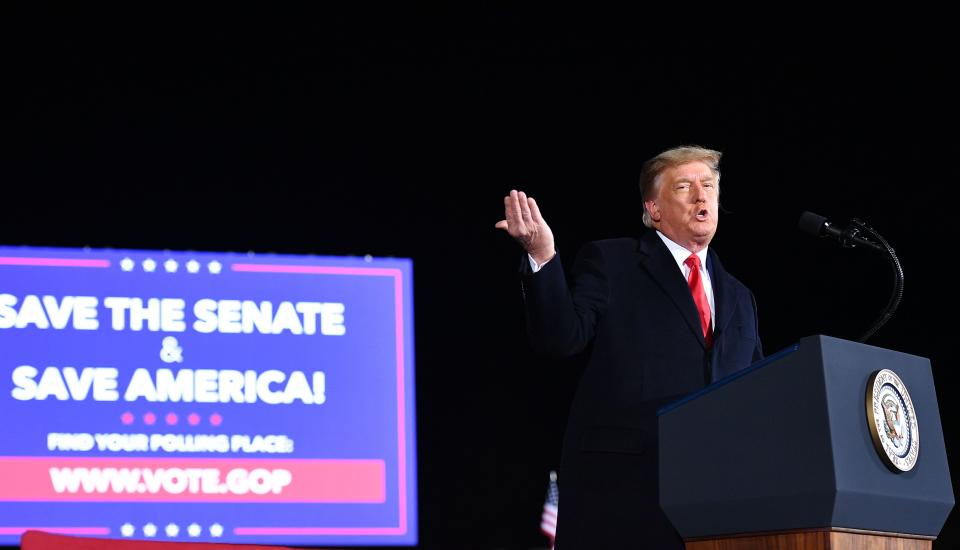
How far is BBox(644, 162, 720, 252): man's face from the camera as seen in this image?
1.83 meters

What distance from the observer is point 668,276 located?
177 centimetres

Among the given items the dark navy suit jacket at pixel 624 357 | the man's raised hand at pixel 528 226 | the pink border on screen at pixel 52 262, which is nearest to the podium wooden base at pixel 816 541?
the dark navy suit jacket at pixel 624 357

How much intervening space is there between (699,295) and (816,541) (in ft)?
1.97

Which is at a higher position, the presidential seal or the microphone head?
the microphone head

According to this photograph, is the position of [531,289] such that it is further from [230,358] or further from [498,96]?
[498,96]

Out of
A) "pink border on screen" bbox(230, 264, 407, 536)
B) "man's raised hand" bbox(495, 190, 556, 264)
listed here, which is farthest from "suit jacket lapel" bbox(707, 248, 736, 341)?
"pink border on screen" bbox(230, 264, 407, 536)

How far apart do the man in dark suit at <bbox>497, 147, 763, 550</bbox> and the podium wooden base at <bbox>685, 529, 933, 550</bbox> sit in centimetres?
21

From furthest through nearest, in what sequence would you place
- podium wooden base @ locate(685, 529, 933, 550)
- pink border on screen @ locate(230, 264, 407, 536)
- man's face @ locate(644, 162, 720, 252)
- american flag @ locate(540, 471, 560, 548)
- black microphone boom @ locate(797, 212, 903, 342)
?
1. american flag @ locate(540, 471, 560, 548)
2. pink border on screen @ locate(230, 264, 407, 536)
3. man's face @ locate(644, 162, 720, 252)
4. black microphone boom @ locate(797, 212, 903, 342)
5. podium wooden base @ locate(685, 529, 933, 550)

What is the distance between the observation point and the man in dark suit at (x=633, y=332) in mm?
1603

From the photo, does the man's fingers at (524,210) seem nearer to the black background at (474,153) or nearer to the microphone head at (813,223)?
the microphone head at (813,223)

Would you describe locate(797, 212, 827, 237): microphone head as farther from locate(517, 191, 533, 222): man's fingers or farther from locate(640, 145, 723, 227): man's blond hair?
locate(517, 191, 533, 222): man's fingers

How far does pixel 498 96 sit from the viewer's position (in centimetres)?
413

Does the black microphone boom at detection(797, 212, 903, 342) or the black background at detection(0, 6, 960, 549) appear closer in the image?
the black microphone boom at detection(797, 212, 903, 342)

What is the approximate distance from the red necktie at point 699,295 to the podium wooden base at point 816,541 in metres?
0.42
